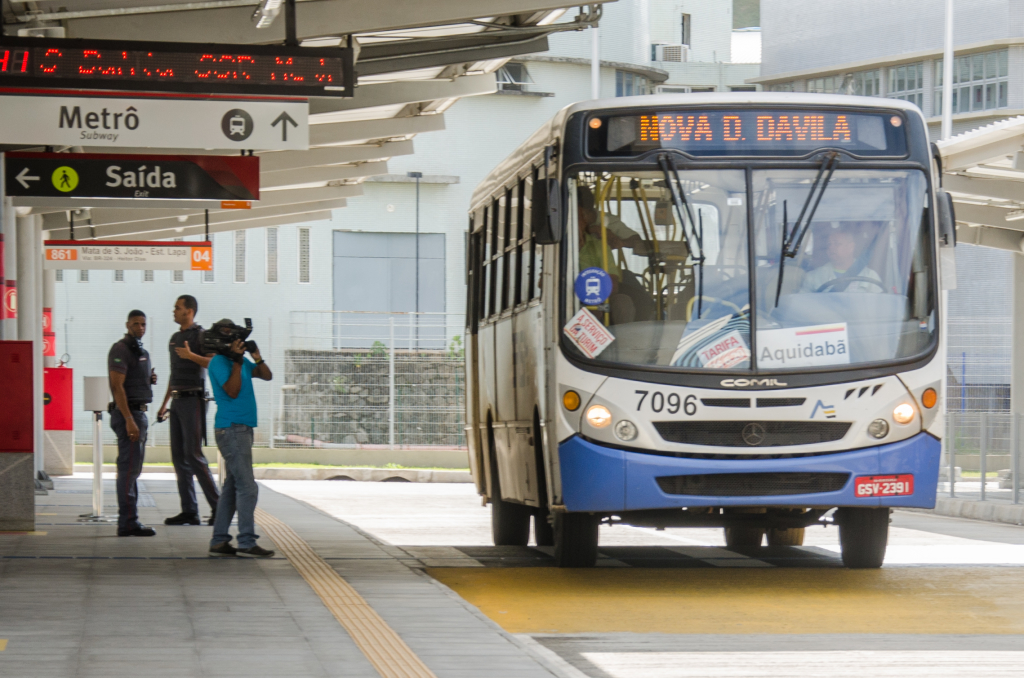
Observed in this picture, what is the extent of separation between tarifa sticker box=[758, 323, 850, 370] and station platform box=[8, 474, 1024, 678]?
59.6 inches

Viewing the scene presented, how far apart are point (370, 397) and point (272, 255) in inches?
438

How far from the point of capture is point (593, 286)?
11227 mm

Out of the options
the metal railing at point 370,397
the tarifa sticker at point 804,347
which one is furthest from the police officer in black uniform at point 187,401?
the metal railing at point 370,397

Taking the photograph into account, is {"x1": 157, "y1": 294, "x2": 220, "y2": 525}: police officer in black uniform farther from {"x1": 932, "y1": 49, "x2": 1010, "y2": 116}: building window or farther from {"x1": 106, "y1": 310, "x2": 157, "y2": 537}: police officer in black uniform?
{"x1": 932, "y1": 49, "x2": 1010, "y2": 116}: building window

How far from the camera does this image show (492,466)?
48.7 ft

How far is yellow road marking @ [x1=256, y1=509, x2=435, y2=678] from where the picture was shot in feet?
24.0

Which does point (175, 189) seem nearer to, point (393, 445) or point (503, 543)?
point (503, 543)

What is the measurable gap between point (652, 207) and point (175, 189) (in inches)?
201

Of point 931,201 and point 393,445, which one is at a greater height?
point 931,201

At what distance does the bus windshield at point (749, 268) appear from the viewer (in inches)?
437

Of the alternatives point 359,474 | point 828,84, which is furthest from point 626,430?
point 828,84

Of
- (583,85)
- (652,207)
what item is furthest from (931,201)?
(583,85)

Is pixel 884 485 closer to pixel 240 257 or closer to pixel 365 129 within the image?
pixel 365 129

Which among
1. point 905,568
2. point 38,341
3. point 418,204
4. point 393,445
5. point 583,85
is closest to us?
point 905,568
